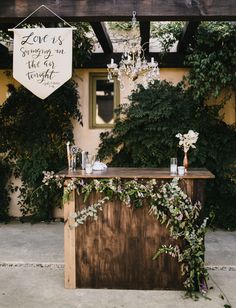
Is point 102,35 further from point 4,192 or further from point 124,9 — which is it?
point 4,192

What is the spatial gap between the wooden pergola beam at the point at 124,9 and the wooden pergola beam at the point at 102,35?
137 centimetres

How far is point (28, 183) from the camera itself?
24.6ft

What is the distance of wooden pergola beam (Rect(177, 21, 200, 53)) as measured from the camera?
608cm

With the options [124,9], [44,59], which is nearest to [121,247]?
[44,59]

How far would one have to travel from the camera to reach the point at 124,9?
448 centimetres

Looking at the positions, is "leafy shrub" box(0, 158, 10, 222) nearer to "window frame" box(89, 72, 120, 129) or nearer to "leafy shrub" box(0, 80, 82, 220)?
"leafy shrub" box(0, 80, 82, 220)

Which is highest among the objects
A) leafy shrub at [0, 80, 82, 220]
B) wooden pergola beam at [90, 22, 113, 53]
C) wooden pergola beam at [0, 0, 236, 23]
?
wooden pergola beam at [90, 22, 113, 53]

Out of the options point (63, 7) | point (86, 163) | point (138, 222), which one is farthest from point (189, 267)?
point (63, 7)

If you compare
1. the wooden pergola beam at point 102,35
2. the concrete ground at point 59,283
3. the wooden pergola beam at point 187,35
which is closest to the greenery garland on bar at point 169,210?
the concrete ground at point 59,283

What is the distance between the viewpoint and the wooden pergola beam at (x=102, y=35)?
6.05m

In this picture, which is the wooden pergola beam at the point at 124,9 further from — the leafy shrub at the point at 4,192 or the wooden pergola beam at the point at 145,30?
the leafy shrub at the point at 4,192

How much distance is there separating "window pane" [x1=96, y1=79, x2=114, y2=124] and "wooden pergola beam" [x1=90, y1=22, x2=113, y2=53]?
671 mm

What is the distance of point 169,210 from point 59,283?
1417 mm

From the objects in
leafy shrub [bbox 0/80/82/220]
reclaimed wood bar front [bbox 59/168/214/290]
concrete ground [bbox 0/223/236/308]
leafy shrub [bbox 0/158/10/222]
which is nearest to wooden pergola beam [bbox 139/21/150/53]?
leafy shrub [bbox 0/80/82/220]
